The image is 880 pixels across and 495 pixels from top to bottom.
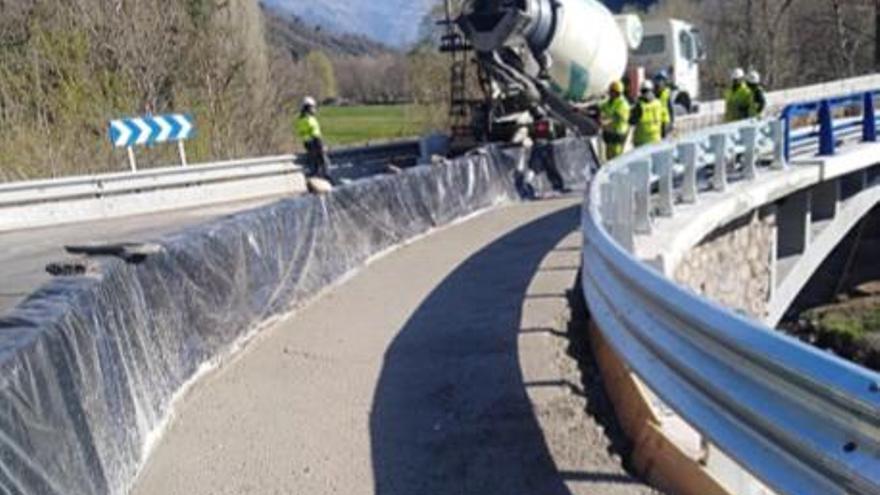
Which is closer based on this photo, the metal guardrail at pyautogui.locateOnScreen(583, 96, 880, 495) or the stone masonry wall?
the metal guardrail at pyautogui.locateOnScreen(583, 96, 880, 495)

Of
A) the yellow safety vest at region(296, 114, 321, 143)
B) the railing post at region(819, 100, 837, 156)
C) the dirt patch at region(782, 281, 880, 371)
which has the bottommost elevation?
the dirt patch at region(782, 281, 880, 371)

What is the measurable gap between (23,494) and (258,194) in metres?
18.3

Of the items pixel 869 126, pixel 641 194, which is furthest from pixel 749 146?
pixel 869 126

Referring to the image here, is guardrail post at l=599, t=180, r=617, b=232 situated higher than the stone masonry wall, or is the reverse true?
guardrail post at l=599, t=180, r=617, b=232

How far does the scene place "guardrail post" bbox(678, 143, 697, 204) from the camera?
12406 millimetres

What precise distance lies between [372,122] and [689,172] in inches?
1971

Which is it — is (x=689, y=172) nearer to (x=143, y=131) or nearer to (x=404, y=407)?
(x=404, y=407)

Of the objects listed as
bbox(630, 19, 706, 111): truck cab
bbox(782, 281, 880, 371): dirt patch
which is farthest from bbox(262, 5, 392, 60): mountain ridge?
bbox(782, 281, 880, 371): dirt patch

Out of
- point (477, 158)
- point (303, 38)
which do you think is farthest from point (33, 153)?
point (303, 38)

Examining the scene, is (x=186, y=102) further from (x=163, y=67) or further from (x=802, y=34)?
(x=802, y=34)

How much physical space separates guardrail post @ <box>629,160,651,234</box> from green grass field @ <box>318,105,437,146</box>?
1305 inches

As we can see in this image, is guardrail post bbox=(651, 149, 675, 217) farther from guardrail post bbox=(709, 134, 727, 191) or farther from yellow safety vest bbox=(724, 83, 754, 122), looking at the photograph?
yellow safety vest bbox=(724, 83, 754, 122)

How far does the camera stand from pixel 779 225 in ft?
57.4

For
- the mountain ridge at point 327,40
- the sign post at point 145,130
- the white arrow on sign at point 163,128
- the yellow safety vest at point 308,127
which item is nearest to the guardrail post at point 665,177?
the yellow safety vest at point 308,127
